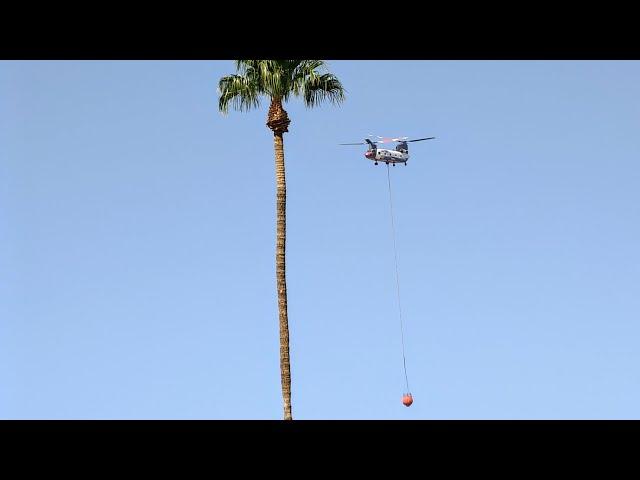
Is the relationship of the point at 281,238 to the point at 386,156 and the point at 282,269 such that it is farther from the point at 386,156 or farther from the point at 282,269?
the point at 386,156

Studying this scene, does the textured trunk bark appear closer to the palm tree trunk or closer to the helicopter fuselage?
the palm tree trunk

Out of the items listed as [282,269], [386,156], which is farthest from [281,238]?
[386,156]

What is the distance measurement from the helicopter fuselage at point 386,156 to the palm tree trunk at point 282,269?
6.16 metres

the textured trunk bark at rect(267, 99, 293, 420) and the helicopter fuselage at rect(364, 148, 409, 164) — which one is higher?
the helicopter fuselage at rect(364, 148, 409, 164)

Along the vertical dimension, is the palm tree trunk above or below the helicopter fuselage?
below

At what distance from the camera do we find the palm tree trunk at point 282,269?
28.7 m

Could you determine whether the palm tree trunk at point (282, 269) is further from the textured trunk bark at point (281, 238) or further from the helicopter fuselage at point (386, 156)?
the helicopter fuselage at point (386, 156)

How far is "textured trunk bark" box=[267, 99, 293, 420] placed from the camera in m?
28.8

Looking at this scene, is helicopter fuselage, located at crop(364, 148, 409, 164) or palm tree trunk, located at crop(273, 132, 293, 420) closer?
palm tree trunk, located at crop(273, 132, 293, 420)

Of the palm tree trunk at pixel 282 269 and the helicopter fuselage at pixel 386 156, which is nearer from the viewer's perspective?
the palm tree trunk at pixel 282 269
